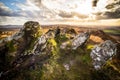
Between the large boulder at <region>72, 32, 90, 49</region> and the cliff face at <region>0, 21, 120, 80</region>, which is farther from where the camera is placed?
the large boulder at <region>72, 32, 90, 49</region>

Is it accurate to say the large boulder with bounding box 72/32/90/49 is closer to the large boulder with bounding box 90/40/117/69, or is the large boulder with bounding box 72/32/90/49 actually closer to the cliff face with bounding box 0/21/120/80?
the cliff face with bounding box 0/21/120/80

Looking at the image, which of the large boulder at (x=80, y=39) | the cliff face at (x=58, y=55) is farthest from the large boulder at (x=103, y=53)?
the large boulder at (x=80, y=39)

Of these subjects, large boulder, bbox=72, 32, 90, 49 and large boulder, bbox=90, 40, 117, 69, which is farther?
large boulder, bbox=72, 32, 90, 49

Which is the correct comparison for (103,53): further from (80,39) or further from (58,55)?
(58,55)

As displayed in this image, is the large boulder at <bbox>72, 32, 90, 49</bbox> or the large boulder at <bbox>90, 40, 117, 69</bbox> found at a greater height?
the large boulder at <bbox>72, 32, 90, 49</bbox>

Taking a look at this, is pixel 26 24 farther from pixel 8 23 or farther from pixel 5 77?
pixel 5 77

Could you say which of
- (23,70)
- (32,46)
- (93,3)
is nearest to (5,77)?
(23,70)

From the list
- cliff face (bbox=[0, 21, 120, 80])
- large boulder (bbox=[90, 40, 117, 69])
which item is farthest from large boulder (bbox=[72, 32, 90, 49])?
large boulder (bbox=[90, 40, 117, 69])

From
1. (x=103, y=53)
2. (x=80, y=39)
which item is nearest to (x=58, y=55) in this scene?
(x=80, y=39)
